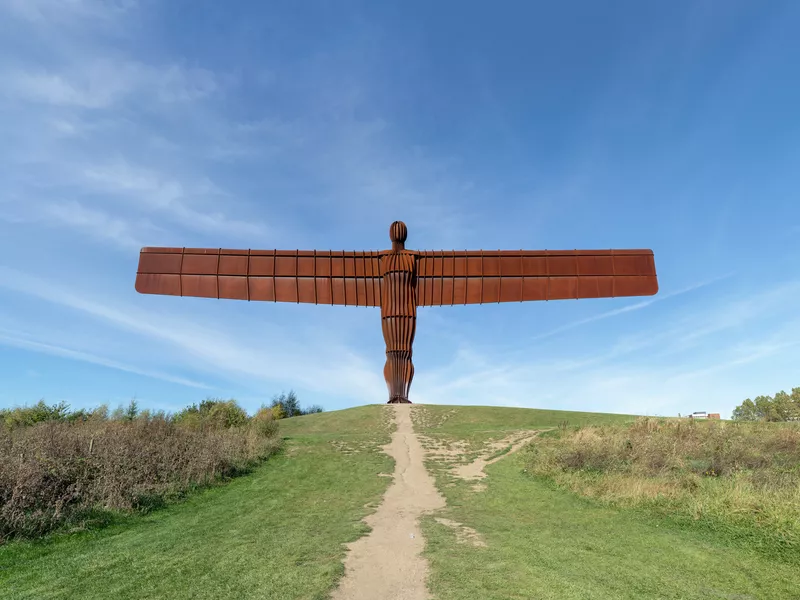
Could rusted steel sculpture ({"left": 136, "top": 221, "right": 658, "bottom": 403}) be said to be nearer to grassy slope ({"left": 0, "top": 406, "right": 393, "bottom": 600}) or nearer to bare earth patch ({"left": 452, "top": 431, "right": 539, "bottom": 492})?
bare earth patch ({"left": 452, "top": 431, "right": 539, "bottom": 492})

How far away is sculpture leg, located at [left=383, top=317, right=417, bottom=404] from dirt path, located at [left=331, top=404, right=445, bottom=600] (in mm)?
12086

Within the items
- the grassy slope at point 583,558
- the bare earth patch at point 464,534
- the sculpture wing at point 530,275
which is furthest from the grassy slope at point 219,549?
the sculpture wing at point 530,275

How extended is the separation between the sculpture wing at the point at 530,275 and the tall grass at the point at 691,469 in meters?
8.59

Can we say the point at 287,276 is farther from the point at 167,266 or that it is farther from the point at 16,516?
the point at 16,516

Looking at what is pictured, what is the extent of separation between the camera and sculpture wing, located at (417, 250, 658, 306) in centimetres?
2733

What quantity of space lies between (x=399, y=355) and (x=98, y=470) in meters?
17.8

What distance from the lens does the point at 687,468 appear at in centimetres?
1369

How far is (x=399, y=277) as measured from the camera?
2752 centimetres

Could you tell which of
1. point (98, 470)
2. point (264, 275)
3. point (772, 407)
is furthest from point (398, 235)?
point (772, 407)

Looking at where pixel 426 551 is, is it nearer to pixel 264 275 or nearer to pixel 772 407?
pixel 264 275

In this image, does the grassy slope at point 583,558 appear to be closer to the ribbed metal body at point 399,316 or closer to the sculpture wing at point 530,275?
the ribbed metal body at point 399,316

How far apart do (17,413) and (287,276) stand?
14586 millimetres

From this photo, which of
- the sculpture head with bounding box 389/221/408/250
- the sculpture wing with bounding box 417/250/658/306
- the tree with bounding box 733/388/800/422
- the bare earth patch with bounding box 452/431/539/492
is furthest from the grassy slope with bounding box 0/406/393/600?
the tree with bounding box 733/388/800/422

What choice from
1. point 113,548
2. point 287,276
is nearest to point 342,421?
point 287,276
